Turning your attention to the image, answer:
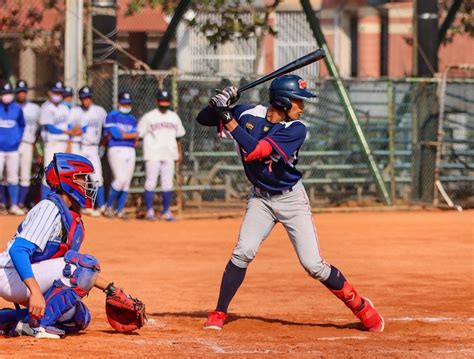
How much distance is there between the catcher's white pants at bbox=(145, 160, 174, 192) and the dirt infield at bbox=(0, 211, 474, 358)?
61cm

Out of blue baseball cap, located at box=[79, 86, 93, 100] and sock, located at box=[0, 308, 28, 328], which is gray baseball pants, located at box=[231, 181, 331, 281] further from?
blue baseball cap, located at box=[79, 86, 93, 100]

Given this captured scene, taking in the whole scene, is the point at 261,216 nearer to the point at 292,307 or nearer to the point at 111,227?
the point at 292,307

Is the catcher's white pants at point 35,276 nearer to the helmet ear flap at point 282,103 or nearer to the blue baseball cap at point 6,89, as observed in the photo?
the helmet ear flap at point 282,103

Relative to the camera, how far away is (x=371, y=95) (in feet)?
62.7

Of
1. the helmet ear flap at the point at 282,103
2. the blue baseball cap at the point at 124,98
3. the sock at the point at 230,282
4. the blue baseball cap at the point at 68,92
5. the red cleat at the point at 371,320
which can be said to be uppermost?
the helmet ear flap at the point at 282,103

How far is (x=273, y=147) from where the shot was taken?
7.44 meters

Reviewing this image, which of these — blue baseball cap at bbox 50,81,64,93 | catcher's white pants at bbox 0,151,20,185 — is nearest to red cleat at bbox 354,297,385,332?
blue baseball cap at bbox 50,81,64,93

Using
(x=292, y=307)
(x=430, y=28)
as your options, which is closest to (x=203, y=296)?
(x=292, y=307)

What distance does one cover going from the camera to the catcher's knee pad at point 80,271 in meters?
6.83

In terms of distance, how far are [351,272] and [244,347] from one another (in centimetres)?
459

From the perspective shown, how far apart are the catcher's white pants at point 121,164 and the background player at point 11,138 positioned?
1378 millimetres

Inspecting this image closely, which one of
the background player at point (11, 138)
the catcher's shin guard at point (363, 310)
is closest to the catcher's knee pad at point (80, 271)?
the catcher's shin guard at point (363, 310)

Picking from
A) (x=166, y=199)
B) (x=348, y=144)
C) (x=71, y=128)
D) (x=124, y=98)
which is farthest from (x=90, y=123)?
(x=348, y=144)

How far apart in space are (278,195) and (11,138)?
9491 mm
